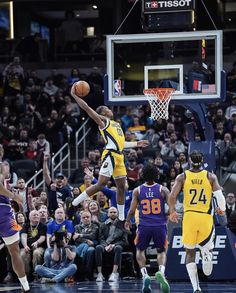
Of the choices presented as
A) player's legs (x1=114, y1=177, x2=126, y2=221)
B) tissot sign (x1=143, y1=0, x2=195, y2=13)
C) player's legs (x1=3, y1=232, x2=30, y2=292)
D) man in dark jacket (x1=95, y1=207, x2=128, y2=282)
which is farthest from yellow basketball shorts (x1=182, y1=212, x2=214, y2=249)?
tissot sign (x1=143, y1=0, x2=195, y2=13)

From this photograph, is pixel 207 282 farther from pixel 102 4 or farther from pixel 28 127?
pixel 102 4

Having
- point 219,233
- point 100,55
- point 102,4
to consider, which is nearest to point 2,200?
point 219,233

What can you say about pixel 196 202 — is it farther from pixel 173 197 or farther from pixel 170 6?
pixel 170 6

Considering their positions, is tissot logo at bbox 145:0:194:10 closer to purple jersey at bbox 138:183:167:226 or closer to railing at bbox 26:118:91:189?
purple jersey at bbox 138:183:167:226

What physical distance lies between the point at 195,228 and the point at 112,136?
2.20 metres

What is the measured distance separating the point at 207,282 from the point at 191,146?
2456mm

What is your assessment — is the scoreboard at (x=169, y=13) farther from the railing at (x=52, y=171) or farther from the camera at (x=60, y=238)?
the railing at (x=52, y=171)

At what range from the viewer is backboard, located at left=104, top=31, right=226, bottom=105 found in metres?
16.5

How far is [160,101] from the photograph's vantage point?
16.4 metres

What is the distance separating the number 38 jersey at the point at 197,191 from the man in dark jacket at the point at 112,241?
3892mm

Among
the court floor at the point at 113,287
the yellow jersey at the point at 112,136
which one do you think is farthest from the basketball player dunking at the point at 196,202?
the yellow jersey at the point at 112,136

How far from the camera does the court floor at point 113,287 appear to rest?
51.4ft

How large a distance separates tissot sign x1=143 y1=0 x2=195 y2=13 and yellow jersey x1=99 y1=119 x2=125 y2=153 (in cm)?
278

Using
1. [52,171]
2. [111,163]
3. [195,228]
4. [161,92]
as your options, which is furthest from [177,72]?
[52,171]
